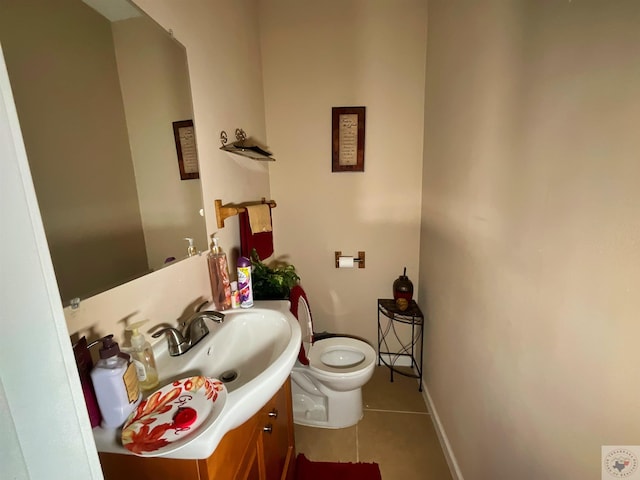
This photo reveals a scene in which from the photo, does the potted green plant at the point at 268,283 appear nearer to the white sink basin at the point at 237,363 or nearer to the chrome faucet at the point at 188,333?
the white sink basin at the point at 237,363

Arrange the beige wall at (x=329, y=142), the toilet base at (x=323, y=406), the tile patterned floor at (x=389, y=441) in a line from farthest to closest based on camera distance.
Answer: the beige wall at (x=329, y=142) → the toilet base at (x=323, y=406) → the tile patterned floor at (x=389, y=441)

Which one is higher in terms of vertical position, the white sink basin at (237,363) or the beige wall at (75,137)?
the beige wall at (75,137)

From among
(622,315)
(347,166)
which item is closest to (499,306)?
(622,315)

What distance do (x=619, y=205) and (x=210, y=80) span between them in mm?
1496

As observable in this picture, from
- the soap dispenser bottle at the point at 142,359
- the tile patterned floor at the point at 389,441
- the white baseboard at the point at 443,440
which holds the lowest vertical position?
the tile patterned floor at the point at 389,441

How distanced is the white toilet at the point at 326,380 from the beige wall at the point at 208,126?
630mm

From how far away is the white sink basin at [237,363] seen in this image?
0.55 meters

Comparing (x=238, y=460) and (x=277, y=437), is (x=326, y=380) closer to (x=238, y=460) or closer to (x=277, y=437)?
(x=277, y=437)

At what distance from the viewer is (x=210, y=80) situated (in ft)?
4.14

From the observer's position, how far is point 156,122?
928mm

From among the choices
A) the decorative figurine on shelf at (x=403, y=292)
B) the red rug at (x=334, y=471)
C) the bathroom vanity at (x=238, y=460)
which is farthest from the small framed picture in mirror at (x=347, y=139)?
the red rug at (x=334, y=471)

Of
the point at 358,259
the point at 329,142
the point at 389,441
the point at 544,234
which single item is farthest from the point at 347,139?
the point at 389,441

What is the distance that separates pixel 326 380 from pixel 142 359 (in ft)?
3.81

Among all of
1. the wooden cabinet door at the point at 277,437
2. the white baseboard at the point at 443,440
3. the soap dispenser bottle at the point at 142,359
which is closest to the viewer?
the soap dispenser bottle at the point at 142,359
